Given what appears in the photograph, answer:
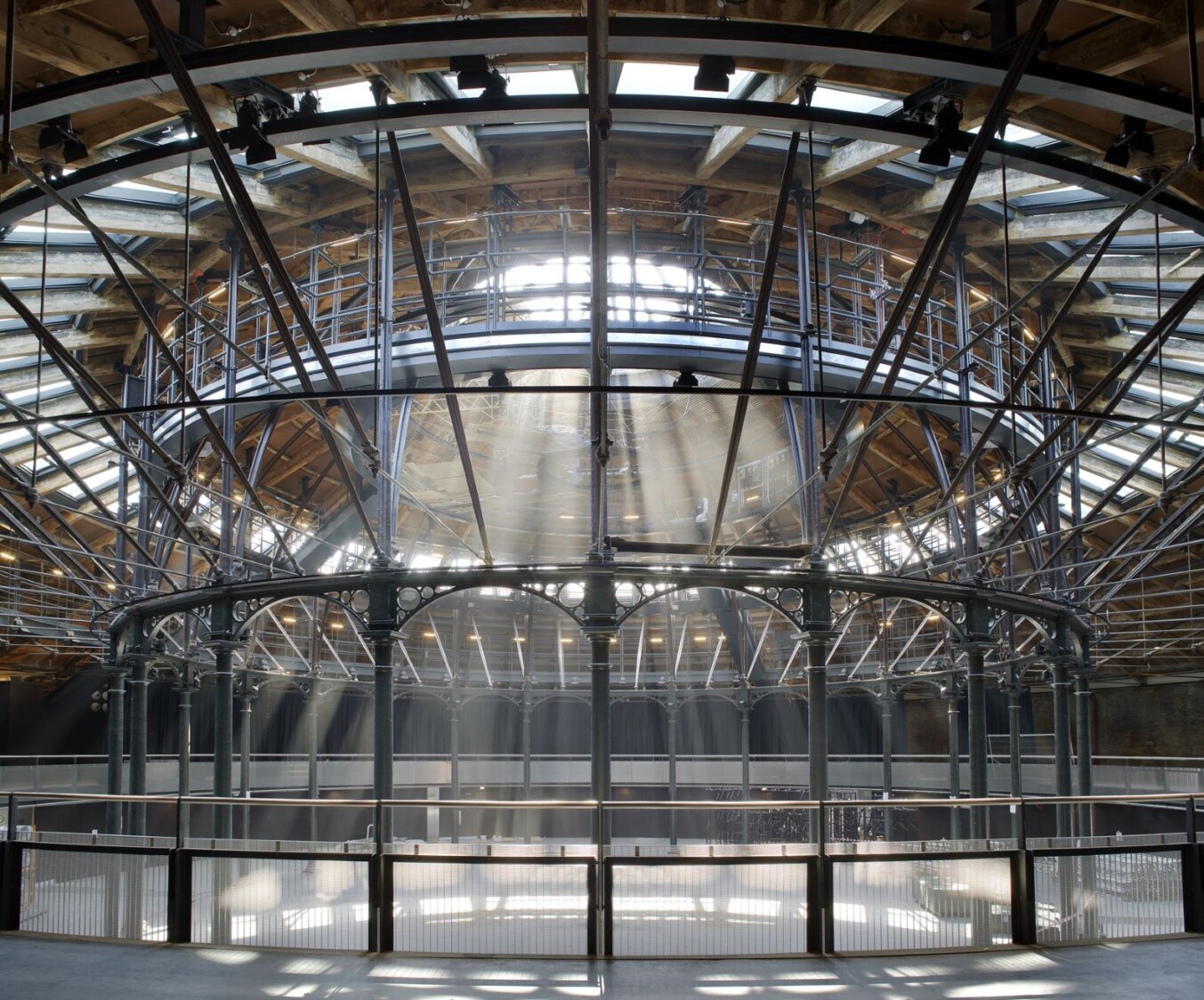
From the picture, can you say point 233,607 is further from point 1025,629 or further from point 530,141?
point 1025,629

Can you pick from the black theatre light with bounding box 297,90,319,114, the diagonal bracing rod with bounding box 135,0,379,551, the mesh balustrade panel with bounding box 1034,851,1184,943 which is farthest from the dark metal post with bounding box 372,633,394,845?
the mesh balustrade panel with bounding box 1034,851,1184,943

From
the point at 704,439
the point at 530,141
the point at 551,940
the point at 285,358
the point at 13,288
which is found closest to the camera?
the point at 551,940

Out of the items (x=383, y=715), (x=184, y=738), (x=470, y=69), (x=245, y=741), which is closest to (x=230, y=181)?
(x=470, y=69)

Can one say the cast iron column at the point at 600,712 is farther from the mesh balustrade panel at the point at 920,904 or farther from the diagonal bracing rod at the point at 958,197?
the mesh balustrade panel at the point at 920,904

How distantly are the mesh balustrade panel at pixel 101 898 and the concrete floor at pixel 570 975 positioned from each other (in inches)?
12.1

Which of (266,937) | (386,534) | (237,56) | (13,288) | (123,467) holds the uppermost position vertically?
(13,288)

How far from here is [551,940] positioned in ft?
28.7

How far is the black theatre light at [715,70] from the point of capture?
9.27m

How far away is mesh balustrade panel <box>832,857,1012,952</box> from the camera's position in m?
8.88

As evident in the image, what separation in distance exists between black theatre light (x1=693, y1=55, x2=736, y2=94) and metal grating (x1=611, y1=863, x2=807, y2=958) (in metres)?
6.57

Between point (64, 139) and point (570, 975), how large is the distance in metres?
8.82

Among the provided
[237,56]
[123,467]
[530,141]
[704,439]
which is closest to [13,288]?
[123,467]

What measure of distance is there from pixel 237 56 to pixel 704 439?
79.3 ft

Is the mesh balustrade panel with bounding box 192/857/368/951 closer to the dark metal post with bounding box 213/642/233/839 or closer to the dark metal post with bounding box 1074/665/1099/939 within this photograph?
the dark metal post with bounding box 1074/665/1099/939
